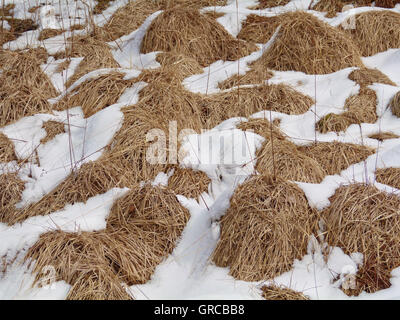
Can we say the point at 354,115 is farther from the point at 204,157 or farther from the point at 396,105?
Result: the point at 204,157

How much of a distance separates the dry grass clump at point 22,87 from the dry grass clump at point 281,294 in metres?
2.97

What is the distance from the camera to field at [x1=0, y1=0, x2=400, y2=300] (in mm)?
3064

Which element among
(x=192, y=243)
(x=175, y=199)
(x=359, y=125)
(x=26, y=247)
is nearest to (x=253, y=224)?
(x=192, y=243)

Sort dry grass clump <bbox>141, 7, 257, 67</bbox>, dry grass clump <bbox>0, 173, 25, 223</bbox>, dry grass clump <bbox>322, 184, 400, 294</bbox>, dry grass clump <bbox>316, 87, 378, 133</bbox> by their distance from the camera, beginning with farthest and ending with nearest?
dry grass clump <bbox>141, 7, 257, 67</bbox> → dry grass clump <bbox>316, 87, 378, 133</bbox> → dry grass clump <bbox>0, 173, 25, 223</bbox> → dry grass clump <bbox>322, 184, 400, 294</bbox>

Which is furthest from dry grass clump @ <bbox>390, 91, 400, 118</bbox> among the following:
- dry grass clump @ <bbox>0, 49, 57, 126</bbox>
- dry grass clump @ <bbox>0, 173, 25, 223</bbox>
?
dry grass clump @ <bbox>0, 173, 25, 223</bbox>

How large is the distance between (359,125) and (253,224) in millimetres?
2065

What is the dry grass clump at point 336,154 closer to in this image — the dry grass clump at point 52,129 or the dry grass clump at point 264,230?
the dry grass clump at point 264,230

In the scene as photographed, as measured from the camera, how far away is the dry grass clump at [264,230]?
10.1 feet

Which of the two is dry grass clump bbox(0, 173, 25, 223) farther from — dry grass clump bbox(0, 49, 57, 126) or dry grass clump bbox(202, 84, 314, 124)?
dry grass clump bbox(202, 84, 314, 124)

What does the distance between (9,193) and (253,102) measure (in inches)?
98.7

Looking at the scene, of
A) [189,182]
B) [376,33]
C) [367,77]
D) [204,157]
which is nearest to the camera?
[189,182]

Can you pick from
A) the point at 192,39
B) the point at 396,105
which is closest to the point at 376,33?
the point at 396,105

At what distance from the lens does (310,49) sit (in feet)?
17.9

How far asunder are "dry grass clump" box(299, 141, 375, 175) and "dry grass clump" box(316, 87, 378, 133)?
37 centimetres
